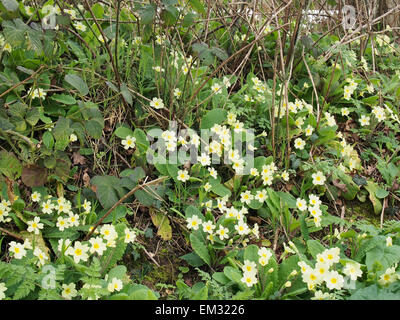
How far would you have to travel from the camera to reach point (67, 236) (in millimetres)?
2250

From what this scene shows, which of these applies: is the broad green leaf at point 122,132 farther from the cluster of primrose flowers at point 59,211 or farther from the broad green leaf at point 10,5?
the broad green leaf at point 10,5

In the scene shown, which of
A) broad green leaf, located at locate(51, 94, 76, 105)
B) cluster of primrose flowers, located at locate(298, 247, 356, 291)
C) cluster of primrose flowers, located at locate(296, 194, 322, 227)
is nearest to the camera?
cluster of primrose flowers, located at locate(298, 247, 356, 291)

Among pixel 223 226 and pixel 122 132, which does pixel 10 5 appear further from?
pixel 223 226

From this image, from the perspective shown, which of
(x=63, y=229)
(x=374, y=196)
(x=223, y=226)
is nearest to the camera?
(x=63, y=229)

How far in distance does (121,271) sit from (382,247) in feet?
4.40

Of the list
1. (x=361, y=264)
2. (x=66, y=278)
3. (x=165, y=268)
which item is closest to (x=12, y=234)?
(x=66, y=278)

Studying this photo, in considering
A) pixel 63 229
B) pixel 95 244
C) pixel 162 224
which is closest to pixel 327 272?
pixel 162 224

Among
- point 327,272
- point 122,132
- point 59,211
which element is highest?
point 122,132

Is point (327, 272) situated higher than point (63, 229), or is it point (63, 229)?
point (63, 229)

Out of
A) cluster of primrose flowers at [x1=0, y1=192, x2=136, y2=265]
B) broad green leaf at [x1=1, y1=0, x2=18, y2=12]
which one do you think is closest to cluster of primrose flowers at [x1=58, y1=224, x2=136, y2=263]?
cluster of primrose flowers at [x1=0, y1=192, x2=136, y2=265]

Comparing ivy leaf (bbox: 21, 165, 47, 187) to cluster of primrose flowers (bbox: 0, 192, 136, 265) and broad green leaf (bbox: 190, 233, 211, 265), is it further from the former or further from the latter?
broad green leaf (bbox: 190, 233, 211, 265)

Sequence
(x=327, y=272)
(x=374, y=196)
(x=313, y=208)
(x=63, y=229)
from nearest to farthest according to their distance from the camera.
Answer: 1. (x=327, y=272)
2. (x=63, y=229)
3. (x=313, y=208)
4. (x=374, y=196)

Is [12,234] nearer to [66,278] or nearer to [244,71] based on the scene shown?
[66,278]

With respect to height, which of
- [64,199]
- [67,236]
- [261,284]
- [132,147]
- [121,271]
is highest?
[132,147]
